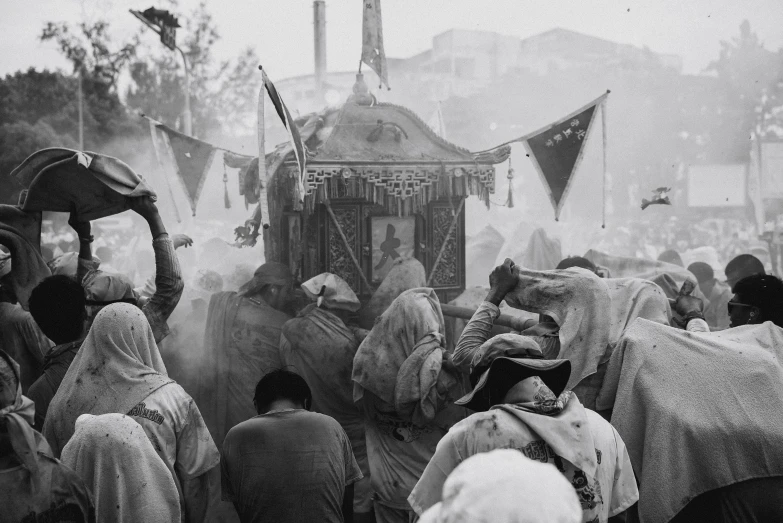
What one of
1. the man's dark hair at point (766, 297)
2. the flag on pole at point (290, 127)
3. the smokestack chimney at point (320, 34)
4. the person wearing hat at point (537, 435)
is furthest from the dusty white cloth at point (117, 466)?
the smokestack chimney at point (320, 34)

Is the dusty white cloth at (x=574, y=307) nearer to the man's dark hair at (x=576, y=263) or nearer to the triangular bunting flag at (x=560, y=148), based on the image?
the man's dark hair at (x=576, y=263)

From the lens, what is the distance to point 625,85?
32.1 m

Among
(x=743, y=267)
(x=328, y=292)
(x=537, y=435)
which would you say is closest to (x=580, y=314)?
(x=537, y=435)

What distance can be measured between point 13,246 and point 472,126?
82.4 feet

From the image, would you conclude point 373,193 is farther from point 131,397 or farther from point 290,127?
point 131,397

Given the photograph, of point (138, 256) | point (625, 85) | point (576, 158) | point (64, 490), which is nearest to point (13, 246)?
point (64, 490)

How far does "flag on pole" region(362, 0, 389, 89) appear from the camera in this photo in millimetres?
8641

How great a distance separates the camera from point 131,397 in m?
3.48

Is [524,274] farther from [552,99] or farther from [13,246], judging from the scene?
[552,99]

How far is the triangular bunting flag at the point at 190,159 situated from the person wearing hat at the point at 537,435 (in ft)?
22.2

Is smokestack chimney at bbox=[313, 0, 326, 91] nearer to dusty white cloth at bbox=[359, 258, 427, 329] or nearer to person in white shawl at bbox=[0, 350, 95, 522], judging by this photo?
dusty white cloth at bbox=[359, 258, 427, 329]

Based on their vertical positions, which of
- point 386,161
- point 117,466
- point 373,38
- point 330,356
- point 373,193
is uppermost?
point 373,38

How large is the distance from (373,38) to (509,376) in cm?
652

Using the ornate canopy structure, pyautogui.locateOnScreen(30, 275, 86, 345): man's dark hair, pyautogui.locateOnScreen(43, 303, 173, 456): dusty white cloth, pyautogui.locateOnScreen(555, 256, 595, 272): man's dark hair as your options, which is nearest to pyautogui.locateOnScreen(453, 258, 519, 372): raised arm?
pyautogui.locateOnScreen(43, 303, 173, 456): dusty white cloth
